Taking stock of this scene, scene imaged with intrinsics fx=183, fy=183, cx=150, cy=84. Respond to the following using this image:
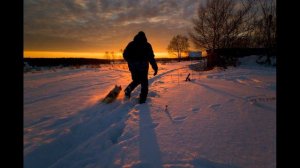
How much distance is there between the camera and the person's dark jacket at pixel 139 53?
441 centimetres

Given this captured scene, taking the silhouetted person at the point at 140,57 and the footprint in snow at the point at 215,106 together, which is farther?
the silhouetted person at the point at 140,57

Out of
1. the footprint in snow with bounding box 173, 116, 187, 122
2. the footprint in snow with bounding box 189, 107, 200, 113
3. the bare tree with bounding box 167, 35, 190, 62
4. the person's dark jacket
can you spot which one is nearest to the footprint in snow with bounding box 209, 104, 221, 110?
the footprint in snow with bounding box 189, 107, 200, 113

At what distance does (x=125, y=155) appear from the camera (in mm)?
2072

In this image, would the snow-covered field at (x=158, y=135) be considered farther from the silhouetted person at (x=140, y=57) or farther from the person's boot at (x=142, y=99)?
the silhouetted person at (x=140, y=57)

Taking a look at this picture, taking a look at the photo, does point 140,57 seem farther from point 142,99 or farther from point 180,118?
point 180,118

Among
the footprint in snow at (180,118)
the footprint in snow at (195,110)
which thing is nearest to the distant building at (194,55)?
the footprint in snow at (195,110)

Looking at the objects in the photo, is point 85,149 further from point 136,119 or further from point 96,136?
point 136,119

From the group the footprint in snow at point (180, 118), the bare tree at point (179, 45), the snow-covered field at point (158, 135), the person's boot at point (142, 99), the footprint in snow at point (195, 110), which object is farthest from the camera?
the bare tree at point (179, 45)

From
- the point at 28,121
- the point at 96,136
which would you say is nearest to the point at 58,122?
the point at 28,121

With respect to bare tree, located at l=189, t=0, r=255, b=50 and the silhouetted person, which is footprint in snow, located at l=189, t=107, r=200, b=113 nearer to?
the silhouetted person

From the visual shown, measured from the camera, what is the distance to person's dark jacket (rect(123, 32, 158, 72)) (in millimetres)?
4410

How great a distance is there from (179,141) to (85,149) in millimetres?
1194
